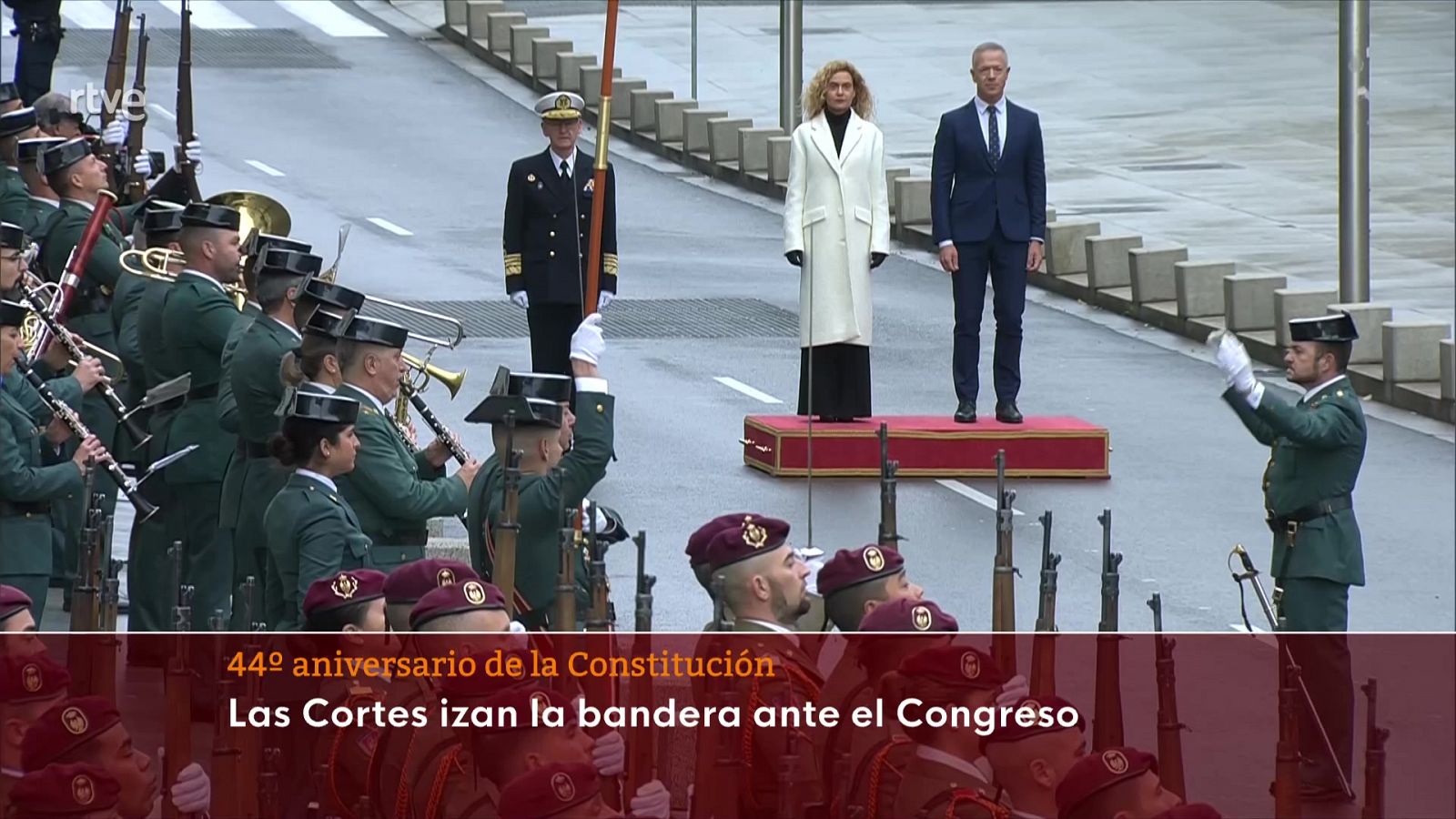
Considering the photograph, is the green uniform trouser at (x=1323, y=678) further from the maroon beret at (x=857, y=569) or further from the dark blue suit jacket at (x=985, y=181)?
the dark blue suit jacket at (x=985, y=181)

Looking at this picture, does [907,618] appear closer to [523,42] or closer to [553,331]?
[553,331]

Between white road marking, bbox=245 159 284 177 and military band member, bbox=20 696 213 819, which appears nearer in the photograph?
military band member, bbox=20 696 213 819

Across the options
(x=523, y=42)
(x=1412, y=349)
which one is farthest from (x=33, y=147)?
(x=523, y=42)

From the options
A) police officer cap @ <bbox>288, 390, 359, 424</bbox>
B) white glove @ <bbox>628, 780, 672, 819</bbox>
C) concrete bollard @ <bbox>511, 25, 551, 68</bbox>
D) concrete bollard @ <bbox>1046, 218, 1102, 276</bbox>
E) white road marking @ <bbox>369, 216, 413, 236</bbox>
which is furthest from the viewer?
concrete bollard @ <bbox>511, 25, 551, 68</bbox>

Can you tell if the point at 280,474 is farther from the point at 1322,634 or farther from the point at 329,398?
the point at 1322,634

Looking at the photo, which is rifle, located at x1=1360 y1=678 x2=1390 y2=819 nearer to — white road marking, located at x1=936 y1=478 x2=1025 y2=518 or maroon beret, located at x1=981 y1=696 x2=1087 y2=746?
maroon beret, located at x1=981 y1=696 x2=1087 y2=746

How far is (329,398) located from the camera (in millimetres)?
9133

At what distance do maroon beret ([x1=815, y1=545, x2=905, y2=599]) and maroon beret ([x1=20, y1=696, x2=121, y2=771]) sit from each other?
206 cm

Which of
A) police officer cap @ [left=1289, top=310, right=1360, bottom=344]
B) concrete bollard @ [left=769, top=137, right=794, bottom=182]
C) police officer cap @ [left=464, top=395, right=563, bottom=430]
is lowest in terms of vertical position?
police officer cap @ [left=464, top=395, right=563, bottom=430]

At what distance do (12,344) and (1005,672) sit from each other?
13.4 feet

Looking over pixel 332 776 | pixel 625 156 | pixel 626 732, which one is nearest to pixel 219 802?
pixel 332 776

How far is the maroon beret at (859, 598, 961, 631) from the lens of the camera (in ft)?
23.8

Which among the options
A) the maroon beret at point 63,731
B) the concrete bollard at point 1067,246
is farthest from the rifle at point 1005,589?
the concrete bollard at point 1067,246

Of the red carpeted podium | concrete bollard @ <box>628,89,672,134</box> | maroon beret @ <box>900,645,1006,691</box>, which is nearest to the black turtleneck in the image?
the red carpeted podium
